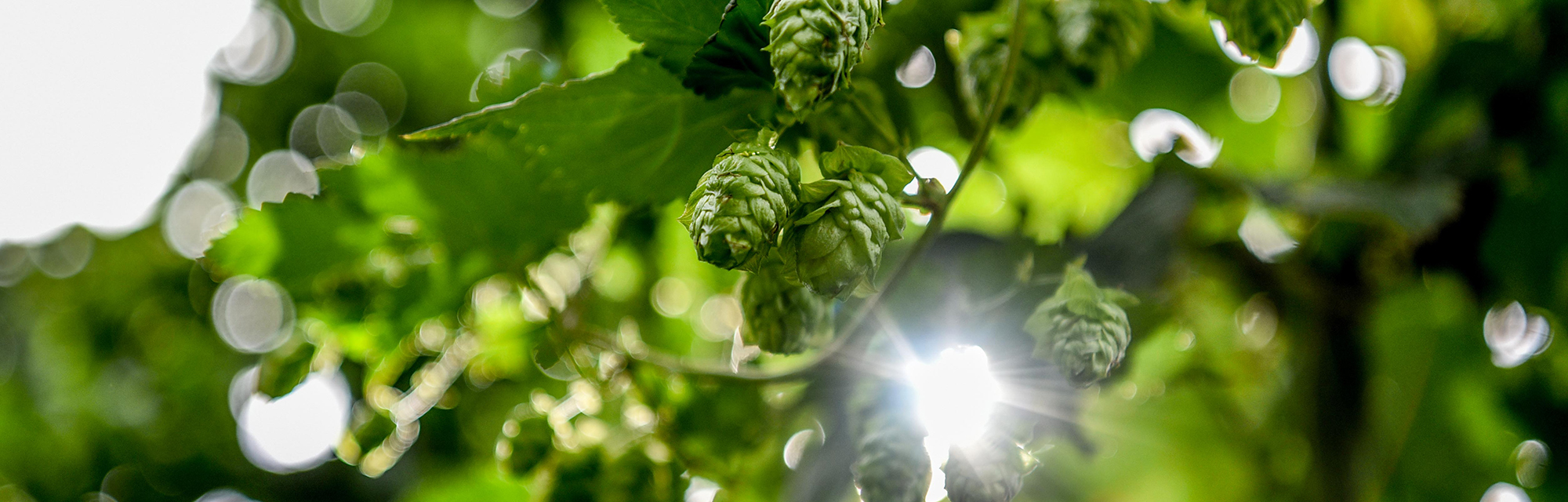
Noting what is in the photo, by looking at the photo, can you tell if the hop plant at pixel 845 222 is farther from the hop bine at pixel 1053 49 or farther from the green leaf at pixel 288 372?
the green leaf at pixel 288 372

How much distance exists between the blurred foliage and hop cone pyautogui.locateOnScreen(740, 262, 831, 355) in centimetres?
8

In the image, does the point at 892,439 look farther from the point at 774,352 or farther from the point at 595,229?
the point at 595,229

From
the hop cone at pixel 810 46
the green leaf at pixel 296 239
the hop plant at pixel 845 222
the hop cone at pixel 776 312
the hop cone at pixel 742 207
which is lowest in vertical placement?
the green leaf at pixel 296 239

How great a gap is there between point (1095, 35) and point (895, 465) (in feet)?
1.02

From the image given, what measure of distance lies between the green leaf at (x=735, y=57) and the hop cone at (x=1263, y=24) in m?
0.26

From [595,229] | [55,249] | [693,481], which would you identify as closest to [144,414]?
[55,249]

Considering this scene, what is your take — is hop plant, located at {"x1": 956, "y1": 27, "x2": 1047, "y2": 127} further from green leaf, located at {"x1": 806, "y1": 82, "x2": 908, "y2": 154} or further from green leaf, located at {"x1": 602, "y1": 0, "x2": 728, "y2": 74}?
green leaf, located at {"x1": 602, "y1": 0, "x2": 728, "y2": 74}

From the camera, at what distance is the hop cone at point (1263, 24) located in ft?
1.47

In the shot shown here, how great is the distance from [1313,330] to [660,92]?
854 millimetres

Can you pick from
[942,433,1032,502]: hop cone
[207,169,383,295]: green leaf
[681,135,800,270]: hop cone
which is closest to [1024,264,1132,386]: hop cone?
[942,433,1032,502]: hop cone

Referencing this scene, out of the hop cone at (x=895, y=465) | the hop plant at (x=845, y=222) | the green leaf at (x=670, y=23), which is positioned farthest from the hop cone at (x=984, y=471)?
the green leaf at (x=670, y=23)

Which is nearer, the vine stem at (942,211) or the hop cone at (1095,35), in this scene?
the vine stem at (942,211)

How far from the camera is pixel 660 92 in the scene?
0.48 m

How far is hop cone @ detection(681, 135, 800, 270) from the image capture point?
1.06 feet
